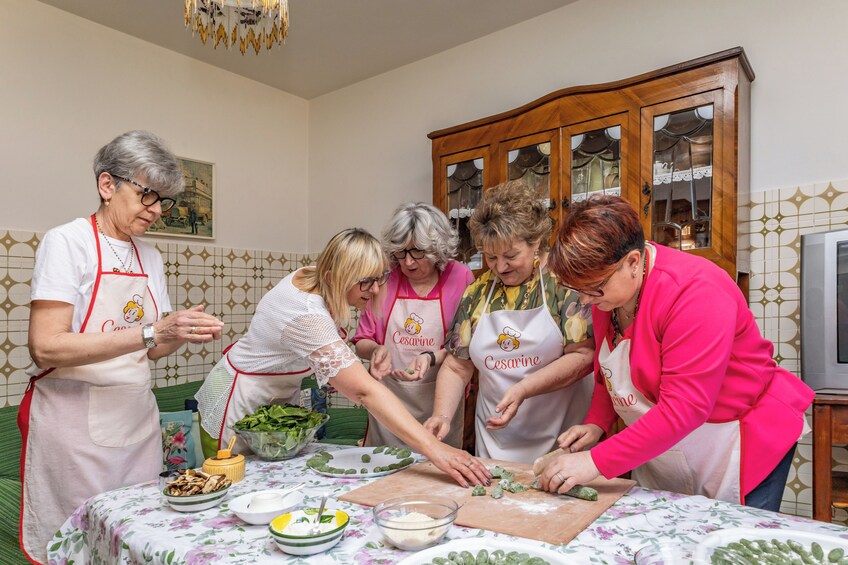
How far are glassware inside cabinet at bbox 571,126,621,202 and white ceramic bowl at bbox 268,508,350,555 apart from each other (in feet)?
6.59

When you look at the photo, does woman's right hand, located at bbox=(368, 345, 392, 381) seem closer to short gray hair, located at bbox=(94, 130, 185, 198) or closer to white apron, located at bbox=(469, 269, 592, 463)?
white apron, located at bbox=(469, 269, 592, 463)

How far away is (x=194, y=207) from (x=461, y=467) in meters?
3.17

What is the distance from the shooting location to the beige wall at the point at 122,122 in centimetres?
315

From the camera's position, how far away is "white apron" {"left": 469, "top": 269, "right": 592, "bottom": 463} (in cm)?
187

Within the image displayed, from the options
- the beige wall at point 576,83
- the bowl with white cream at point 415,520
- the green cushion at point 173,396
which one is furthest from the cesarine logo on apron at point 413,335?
the green cushion at point 173,396

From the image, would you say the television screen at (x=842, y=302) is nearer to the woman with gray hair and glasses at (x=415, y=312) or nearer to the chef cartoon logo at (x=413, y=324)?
the woman with gray hair and glasses at (x=415, y=312)

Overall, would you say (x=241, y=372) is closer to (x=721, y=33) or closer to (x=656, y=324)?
(x=656, y=324)

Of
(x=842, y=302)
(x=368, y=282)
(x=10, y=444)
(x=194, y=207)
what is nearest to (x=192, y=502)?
(x=368, y=282)

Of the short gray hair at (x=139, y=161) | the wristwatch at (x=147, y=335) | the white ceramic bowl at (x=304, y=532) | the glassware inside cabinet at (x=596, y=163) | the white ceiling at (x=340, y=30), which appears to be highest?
the white ceiling at (x=340, y=30)

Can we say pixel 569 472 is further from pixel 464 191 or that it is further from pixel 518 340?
pixel 464 191

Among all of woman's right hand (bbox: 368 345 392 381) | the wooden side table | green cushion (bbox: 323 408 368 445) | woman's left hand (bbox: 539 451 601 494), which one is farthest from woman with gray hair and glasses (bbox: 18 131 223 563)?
the wooden side table

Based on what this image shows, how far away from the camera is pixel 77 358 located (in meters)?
1.53

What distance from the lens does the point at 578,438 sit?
1538 millimetres

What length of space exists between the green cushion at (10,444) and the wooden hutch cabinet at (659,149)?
2.76 m
